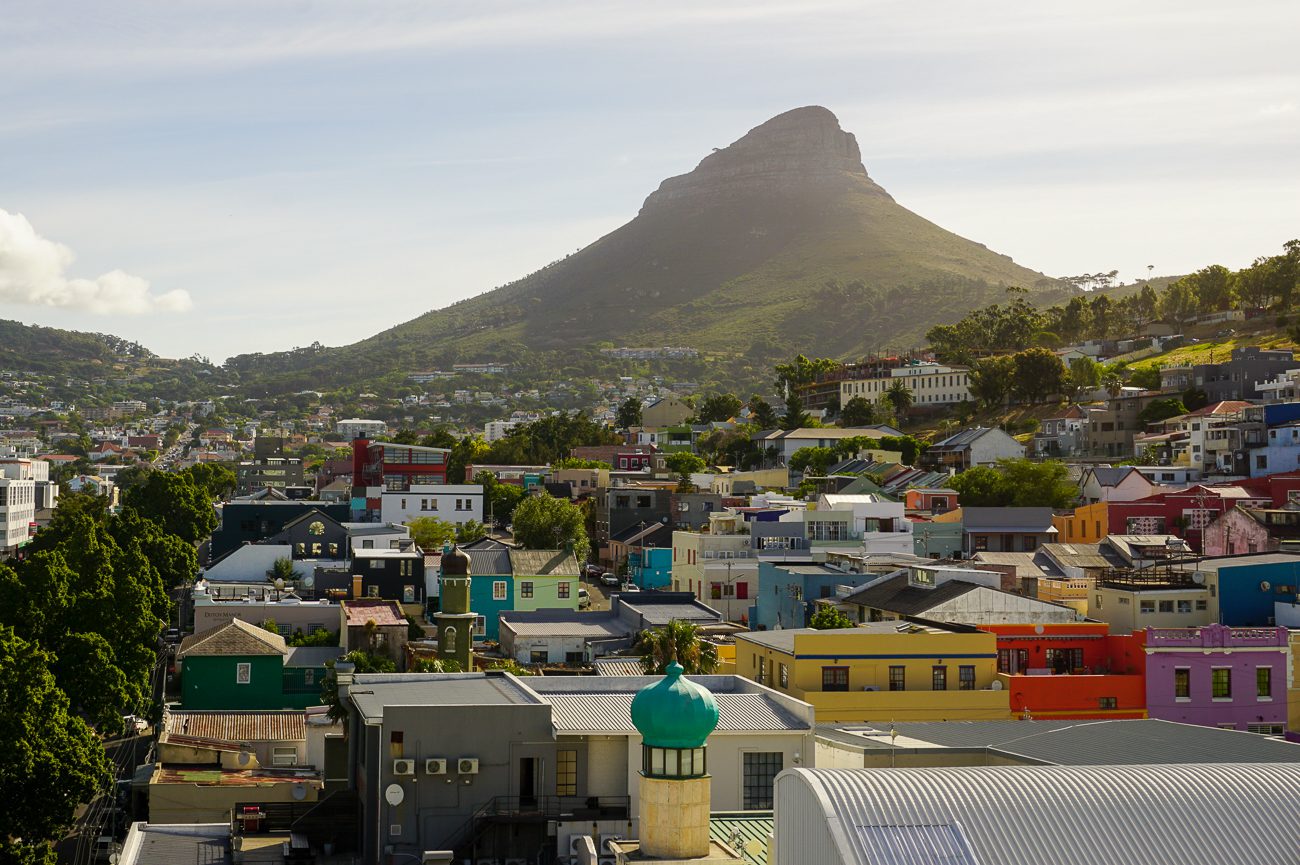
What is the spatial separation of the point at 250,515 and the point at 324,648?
39114 mm

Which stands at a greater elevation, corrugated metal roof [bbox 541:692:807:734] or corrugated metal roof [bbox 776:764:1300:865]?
corrugated metal roof [bbox 776:764:1300:865]

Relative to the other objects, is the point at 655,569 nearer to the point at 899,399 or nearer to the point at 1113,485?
the point at 1113,485

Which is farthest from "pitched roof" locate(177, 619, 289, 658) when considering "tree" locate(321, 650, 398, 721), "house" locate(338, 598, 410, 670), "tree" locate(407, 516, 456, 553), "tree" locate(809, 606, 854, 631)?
"tree" locate(407, 516, 456, 553)

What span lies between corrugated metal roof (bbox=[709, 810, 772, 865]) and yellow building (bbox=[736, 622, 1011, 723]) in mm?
17515

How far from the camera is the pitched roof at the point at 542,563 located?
80.3m

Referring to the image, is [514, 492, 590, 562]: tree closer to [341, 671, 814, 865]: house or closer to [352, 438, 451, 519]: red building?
[352, 438, 451, 519]: red building

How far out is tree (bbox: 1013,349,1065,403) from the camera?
14550 centimetres

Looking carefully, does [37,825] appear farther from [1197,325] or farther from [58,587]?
[1197,325]

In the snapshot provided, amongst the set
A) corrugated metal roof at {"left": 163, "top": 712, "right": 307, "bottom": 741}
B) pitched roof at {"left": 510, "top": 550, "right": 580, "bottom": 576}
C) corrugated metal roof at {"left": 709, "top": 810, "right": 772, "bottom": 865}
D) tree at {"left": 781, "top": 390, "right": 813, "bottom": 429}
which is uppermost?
tree at {"left": 781, "top": 390, "right": 813, "bottom": 429}

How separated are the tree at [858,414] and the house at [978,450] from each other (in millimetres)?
24432

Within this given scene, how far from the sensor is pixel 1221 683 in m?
48.9

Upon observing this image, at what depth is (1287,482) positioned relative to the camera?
8825 centimetres

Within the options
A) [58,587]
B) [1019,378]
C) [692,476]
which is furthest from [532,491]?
[58,587]

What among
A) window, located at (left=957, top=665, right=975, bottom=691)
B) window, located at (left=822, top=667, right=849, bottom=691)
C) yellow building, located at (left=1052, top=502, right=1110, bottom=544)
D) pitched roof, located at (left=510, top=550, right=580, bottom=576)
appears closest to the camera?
window, located at (left=822, top=667, right=849, bottom=691)
